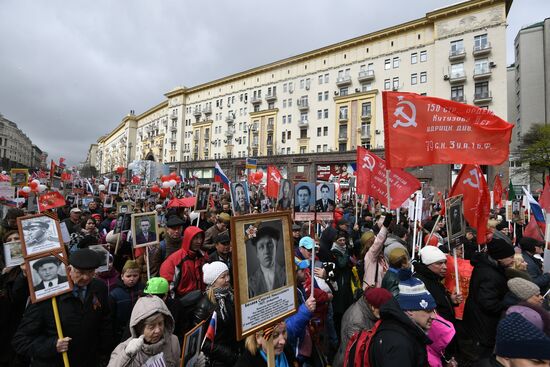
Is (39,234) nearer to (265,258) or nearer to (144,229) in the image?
(144,229)

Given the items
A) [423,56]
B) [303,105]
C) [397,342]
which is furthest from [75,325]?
[303,105]

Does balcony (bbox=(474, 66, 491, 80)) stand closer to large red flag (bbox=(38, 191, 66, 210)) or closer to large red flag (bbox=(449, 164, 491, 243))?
large red flag (bbox=(449, 164, 491, 243))

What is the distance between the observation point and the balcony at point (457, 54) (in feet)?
116

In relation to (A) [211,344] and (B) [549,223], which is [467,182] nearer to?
(B) [549,223]

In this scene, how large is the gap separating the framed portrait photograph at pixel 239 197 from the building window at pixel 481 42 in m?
38.1

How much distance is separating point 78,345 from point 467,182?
19.0 ft

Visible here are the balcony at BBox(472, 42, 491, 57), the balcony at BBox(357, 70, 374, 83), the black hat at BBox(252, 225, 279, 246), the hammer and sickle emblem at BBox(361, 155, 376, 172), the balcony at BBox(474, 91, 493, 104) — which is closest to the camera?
the black hat at BBox(252, 225, 279, 246)

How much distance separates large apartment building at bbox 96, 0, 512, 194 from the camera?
114 feet

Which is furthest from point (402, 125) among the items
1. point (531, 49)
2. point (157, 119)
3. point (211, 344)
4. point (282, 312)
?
point (157, 119)

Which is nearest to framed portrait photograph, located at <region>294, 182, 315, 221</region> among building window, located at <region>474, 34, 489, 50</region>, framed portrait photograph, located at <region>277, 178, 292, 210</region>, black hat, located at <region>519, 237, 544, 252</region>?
framed portrait photograph, located at <region>277, 178, 292, 210</region>

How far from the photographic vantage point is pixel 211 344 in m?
2.60

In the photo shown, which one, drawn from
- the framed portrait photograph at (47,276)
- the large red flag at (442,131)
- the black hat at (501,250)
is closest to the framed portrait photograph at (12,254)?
the framed portrait photograph at (47,276)

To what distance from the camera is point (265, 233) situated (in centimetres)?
212

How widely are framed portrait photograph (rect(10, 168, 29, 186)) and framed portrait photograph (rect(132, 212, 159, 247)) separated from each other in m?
9.16
